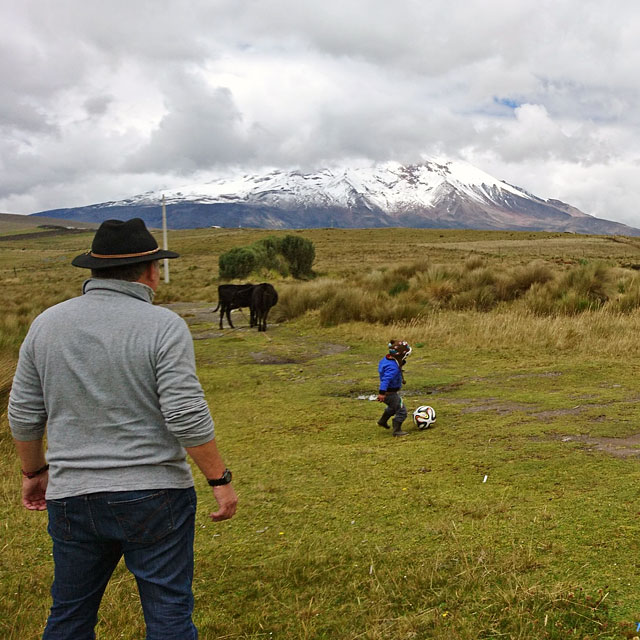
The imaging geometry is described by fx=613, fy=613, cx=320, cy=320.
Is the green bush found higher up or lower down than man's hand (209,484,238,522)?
lower down

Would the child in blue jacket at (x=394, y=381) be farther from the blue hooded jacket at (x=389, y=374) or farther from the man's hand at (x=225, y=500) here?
the man's hand at (x=225, y=500)

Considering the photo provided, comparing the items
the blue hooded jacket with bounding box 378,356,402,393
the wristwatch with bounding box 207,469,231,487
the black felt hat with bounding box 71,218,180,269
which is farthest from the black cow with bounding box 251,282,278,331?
the wristwatch with bounding box 207,469,231,487

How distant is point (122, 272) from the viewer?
2627mm

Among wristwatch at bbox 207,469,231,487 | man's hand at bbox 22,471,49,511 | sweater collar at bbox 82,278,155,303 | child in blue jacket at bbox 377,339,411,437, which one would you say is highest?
sweater collar at bbox 82,278,155,303

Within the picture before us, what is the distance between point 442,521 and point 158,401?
2658 millimetres

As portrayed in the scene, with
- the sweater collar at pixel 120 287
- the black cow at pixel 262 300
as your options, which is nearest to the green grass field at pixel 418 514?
the sweater collar at pixel 120 287

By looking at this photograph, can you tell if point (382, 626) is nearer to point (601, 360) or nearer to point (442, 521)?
point (442, 521)

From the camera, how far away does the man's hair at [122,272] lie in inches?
103

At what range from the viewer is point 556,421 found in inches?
268

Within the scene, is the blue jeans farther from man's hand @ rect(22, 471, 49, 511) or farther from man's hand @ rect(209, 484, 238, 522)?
man's hand @ rect(22, 471, 49, 511)

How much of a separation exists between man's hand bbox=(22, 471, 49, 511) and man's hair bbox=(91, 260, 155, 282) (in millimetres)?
976

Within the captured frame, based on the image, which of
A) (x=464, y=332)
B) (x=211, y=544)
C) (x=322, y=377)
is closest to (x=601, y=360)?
(x=464, y=332)

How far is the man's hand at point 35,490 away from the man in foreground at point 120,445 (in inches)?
11.5

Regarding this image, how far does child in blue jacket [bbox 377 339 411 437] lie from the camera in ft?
22.4
